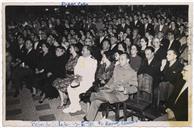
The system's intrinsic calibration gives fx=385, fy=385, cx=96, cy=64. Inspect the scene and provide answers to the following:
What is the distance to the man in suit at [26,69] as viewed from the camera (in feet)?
3.89

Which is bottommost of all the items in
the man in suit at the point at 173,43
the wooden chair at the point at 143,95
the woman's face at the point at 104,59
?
the wooden chair at the point at 143,95

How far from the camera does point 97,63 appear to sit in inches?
46.6

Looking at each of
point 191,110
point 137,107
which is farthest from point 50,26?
point 191,110

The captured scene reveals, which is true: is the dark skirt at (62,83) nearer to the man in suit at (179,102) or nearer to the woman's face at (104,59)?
the woman's face at (104,59)

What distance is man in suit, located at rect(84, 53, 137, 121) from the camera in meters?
1.18

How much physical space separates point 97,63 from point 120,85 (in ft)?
0.32

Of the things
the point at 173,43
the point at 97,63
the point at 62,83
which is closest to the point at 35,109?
the point at 62,83

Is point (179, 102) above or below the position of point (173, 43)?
below

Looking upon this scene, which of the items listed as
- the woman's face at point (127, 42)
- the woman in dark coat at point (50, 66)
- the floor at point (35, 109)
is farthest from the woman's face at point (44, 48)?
the woman's face at point (127, 42)

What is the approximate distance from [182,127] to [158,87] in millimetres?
144

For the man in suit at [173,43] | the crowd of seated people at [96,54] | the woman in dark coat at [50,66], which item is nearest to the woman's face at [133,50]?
the crowd of seated people at [96,54]

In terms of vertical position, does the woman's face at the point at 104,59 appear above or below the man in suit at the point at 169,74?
above

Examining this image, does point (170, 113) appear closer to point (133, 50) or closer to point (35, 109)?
point (133, 50)

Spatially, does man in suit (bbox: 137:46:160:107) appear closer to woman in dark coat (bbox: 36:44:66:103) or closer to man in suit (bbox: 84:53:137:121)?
man in suit (bbox: 84:53:137:121)
